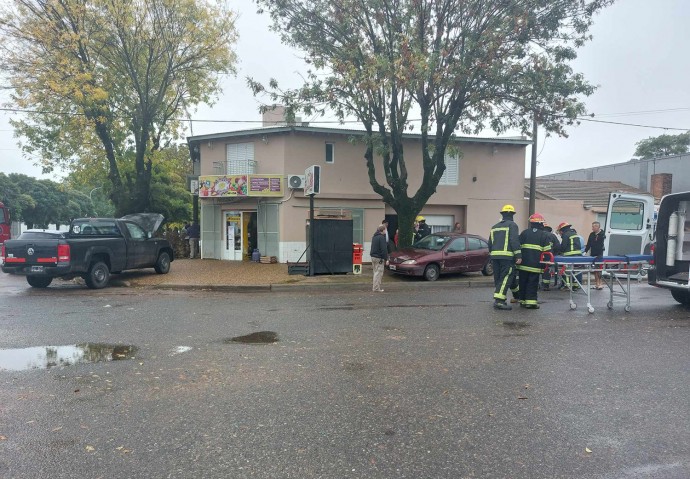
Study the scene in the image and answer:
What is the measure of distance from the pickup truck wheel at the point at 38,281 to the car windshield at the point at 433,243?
34.2 ft

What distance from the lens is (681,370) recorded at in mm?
5355

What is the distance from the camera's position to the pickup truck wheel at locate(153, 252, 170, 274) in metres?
15.1

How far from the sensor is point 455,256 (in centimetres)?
1451

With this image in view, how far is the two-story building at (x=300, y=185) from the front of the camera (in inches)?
718

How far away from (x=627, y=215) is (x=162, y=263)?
45.3 feet

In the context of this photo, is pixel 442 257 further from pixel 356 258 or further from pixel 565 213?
pixel 565 213

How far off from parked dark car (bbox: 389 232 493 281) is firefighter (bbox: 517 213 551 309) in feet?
16.1

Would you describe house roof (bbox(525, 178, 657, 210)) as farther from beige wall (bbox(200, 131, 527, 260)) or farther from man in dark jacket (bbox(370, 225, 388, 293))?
man in dark jacket (bbox(370, 225, 388, 293))

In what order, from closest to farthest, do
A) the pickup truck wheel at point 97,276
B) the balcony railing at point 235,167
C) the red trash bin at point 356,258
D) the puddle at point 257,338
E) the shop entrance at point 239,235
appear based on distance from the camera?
the puddle at point 257,338 → the pickup truck wheel at point 97,276 → the red trash bin at point 356,258 → the balcony railing at point 235,167 → the shop entrance at point 239,235

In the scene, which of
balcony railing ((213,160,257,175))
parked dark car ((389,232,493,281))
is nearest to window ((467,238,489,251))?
parked dark car ((389,232,493,281))

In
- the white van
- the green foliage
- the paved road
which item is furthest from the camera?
the green foliage

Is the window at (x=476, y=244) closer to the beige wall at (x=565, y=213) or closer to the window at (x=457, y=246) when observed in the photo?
the window at (x=457, y=246)

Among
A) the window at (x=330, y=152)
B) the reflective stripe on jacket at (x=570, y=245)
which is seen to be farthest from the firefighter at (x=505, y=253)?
the window at (x=330, y=152)

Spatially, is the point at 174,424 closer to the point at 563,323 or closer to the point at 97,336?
the point at 97,336
